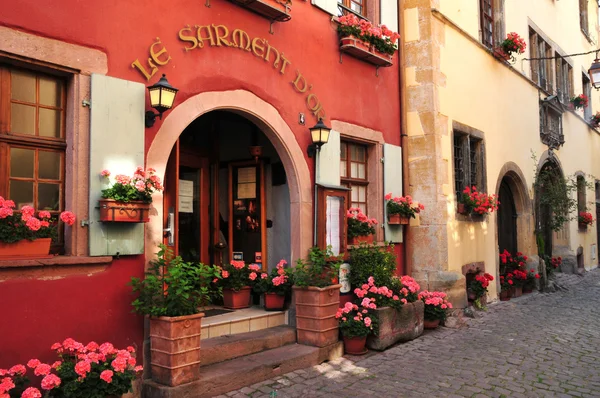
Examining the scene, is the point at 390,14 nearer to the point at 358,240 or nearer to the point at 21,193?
the point at 358,240

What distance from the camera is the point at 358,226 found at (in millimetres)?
7188

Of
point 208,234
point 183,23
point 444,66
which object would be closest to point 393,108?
point 444,66

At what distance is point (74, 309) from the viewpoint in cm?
418

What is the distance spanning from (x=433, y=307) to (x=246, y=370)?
344cm

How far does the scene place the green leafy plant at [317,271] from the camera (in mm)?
6078

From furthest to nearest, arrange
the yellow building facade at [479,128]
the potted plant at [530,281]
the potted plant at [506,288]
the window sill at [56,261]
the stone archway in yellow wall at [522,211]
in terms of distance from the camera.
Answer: the stone archway in yellow wall at [522,211] → the potted plant at [530,281] → the potted plant at [506,288] → the yellow building facade at [479,128] → the window sill at [56,261]

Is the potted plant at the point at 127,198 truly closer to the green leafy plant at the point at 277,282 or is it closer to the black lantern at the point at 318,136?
the green leafy plant at the point at 277,282

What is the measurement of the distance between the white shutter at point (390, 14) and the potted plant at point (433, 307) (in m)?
4.04

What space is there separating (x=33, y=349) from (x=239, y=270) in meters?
2.97

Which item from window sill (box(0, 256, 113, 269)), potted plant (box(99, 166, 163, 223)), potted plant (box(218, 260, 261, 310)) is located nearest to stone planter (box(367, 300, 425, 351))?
potted plant (box(218, 260, 261, 310))

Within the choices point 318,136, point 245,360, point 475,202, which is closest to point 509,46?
point 475,202

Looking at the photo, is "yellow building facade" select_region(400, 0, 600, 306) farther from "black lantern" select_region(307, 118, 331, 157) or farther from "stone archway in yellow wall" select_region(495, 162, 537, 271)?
"black lantern" select_region(307, 118, 331, 157)

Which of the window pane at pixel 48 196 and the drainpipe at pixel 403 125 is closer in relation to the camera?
the window pane at pixel 48 196

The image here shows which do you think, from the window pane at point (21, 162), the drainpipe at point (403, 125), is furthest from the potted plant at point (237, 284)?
the window pane at point (21, 162)
